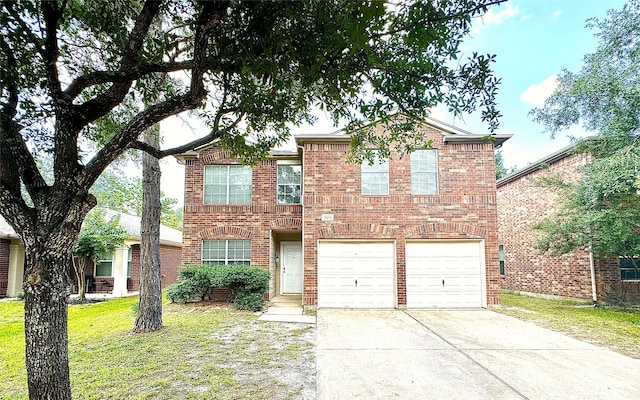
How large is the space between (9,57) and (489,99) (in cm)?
510

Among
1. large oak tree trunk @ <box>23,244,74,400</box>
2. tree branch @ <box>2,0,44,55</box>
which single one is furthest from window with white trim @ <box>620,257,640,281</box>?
tree branch @ <box>2,0,44,55</box>

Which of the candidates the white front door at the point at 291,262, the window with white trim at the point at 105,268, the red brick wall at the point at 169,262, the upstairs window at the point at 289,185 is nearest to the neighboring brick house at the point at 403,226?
the upstairs window at the point at 289,185

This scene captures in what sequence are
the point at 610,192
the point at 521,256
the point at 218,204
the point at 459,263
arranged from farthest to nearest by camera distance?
the point at 521,256 → the point at 218,204 → the point at 459,263 → the point at 610,192

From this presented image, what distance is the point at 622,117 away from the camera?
10.1 meters

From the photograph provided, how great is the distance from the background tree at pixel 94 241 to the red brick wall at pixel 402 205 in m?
8.07

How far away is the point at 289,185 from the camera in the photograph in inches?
511

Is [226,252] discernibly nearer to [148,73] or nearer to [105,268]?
[105,268]

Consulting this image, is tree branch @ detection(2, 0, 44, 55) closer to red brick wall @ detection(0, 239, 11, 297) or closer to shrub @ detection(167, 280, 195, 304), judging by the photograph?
shrub @ detection(167, 280, 195, 304)

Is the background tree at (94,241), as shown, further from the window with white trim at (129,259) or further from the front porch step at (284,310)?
the front porch step at (284,310)

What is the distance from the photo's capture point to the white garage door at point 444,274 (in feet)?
36.3

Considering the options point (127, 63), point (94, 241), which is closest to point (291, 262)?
point (94, 241)

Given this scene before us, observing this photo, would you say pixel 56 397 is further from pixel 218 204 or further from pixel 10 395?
pixel 218 204

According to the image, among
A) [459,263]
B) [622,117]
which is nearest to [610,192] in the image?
[622,117]

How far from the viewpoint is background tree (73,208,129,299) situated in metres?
13.3
